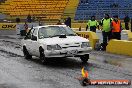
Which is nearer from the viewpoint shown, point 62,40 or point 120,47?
point 62,40

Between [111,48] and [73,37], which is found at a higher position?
[73,37]

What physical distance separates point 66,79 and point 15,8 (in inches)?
1662

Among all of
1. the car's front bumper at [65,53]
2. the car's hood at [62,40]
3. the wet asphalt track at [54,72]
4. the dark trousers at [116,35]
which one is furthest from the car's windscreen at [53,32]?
the dark trousers at [116,35]

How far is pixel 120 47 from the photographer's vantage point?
1902 cm

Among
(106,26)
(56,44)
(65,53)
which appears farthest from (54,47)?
(106,26)

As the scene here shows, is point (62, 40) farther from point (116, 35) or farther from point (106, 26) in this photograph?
point (116, 35)

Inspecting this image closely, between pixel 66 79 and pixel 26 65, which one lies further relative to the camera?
pixel 26 65

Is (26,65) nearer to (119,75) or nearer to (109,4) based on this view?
(119,75)

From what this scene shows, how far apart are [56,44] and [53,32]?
1.43 m

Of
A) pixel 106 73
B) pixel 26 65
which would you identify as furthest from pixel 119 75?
pixel 26 65

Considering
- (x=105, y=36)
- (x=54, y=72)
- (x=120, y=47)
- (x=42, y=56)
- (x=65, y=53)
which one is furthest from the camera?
(x=105, y=36)

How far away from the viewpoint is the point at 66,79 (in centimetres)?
1090

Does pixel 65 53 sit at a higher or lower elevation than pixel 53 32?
lower

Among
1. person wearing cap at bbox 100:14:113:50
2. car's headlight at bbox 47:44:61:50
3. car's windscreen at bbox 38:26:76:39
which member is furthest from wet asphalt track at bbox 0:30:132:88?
person wearing cap at bbox 100:14:113:50
